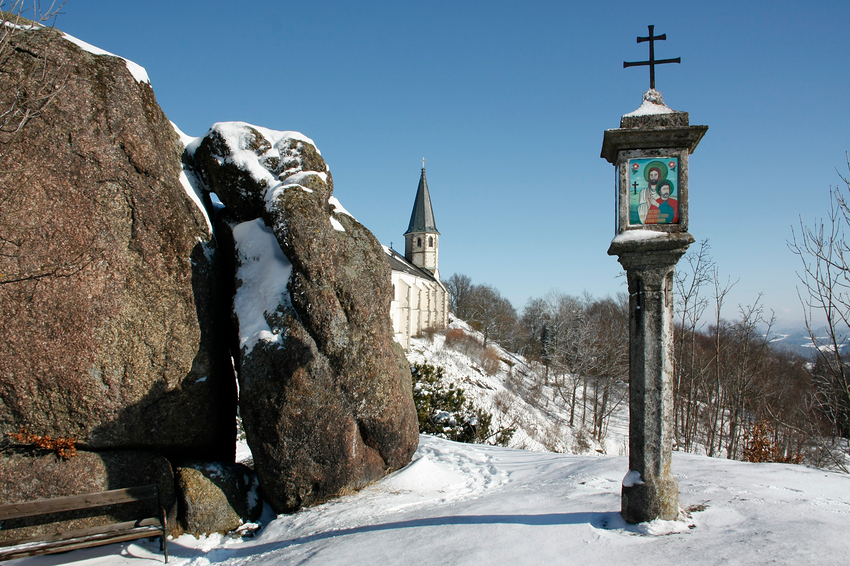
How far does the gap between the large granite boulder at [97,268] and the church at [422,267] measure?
1551 inches

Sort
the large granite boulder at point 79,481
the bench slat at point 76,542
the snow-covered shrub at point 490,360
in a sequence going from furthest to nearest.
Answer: the snow-covered shrub at point 490,360, the large granite boulder at point 79,481, the bench slat at point 76,542

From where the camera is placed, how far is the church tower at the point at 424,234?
186 ft

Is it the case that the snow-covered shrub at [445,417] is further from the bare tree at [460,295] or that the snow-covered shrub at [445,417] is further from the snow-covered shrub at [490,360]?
the bare tree at [460,295]

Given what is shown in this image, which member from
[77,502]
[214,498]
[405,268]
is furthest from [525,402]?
[77,502]

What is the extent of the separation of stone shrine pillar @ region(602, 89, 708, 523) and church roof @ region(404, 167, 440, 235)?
52059mm

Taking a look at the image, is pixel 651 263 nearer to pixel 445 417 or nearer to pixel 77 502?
pixel 77 502

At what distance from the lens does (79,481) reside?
5688 millimetres

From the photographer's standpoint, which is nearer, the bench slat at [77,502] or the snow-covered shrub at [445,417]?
the bench slat at [77,502]

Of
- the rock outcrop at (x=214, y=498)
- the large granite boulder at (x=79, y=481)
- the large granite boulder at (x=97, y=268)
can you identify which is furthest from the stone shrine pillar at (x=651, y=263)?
the large granite boulder at (x=79, y=481)

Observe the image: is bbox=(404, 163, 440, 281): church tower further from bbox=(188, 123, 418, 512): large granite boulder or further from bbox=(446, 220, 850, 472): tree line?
bbox=(188, 123, 418, 512): large granite boulder

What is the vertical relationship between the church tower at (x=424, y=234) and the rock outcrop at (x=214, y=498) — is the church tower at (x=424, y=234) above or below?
above

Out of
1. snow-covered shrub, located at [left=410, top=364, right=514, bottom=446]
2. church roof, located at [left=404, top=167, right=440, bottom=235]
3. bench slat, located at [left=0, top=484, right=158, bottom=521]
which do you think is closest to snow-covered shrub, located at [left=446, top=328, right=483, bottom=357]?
church roof, located at [left=404, top=167, right=440, bottom=235]

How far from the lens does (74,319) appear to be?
5.68 m

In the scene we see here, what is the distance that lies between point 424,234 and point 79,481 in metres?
51.7
